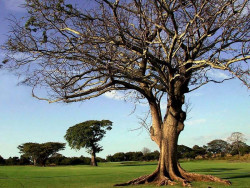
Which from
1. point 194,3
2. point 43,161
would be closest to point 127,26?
point 194,3

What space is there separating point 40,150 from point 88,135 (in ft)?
39.7

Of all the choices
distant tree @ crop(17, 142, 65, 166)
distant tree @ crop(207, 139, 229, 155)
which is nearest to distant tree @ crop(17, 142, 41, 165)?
distant tree @ crop(17, 142, 65, 166)

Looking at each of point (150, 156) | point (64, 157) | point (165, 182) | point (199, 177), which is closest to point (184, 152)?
point (150, 156)

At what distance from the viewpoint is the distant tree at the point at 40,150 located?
6606 cm

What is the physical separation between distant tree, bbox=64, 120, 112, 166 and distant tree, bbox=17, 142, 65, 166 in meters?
4.36

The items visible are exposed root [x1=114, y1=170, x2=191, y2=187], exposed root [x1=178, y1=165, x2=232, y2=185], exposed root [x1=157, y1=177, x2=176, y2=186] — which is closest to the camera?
exposed root [x1=157, y1=177, x2=176, y2=186]

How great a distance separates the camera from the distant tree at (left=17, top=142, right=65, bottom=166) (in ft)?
217

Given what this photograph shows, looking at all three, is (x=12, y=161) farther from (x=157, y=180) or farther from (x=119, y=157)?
(x=157, y=180)

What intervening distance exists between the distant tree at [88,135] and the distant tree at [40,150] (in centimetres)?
436

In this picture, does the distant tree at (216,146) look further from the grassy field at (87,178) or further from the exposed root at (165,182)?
the exposed root at (165,182)

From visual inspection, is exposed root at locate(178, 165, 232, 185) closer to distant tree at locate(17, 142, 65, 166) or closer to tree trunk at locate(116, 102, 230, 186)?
tree trunk at locate(116, 102, 230, 186)

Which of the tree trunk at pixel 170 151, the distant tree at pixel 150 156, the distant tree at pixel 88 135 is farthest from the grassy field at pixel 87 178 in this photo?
the distant tree at pixel 150 156

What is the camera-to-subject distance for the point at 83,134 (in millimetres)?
63656

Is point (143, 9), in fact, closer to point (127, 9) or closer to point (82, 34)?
point (127, 9)
